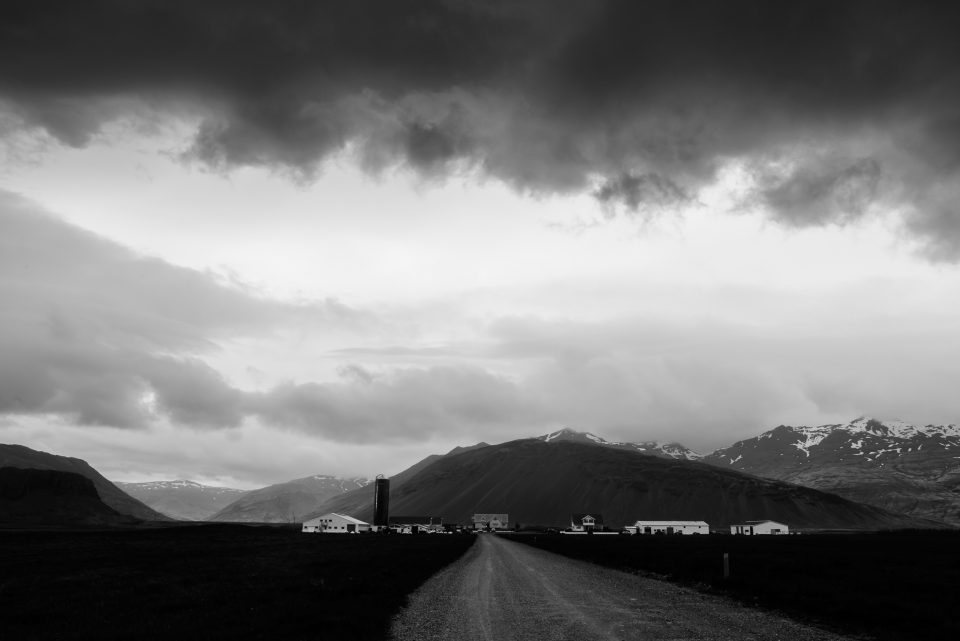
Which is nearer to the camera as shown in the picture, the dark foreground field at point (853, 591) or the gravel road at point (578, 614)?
the gravel road at point (578, 614)

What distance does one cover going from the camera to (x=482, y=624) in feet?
82.0

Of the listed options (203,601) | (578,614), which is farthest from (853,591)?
(203,601)

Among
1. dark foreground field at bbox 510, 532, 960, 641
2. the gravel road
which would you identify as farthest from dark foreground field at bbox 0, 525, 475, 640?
dark foreground field at bbox 510, 532, 960, 641

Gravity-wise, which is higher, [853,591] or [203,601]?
[853,591]

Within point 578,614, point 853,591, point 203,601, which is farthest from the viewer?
point 853,591

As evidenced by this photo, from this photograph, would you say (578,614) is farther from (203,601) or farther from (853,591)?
(853,591)

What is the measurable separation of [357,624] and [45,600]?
55.3ft

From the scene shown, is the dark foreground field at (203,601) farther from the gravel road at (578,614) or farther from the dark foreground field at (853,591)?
the dark foreground field at (853,591)

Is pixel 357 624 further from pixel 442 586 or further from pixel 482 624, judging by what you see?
pixel 442 586

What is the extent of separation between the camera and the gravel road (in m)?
22.9

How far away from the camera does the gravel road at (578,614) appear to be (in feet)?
75.2

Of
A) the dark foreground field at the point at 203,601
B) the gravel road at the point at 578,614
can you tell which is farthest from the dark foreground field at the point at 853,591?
the dark foreground field at the point at 203,601

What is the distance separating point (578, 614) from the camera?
2722 centimetres

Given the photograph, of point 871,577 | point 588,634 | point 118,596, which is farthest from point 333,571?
point 871,577
